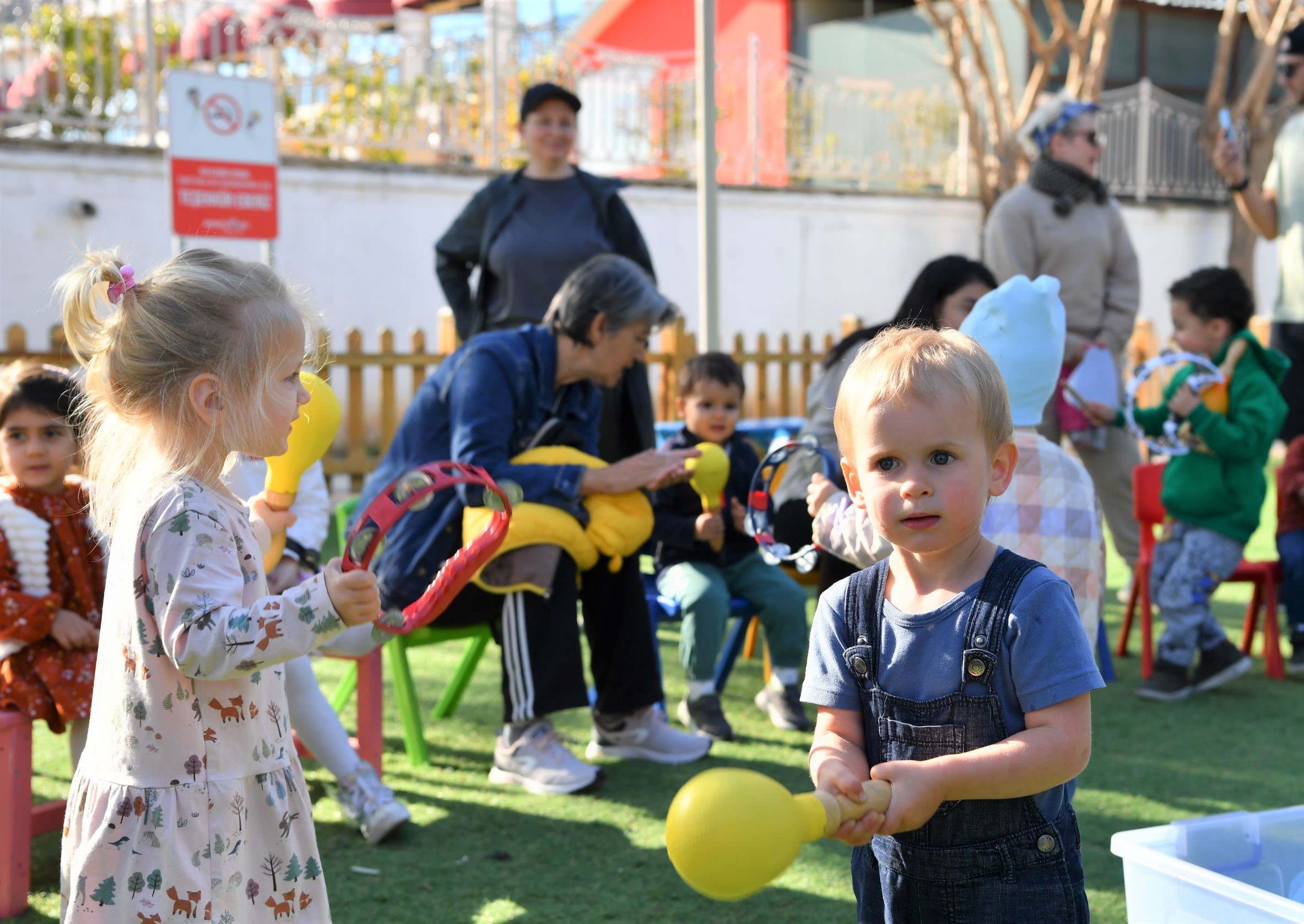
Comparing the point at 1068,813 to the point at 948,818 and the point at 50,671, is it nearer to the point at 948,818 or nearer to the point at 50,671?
the point at 948,818

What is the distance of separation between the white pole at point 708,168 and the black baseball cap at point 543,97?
2.10 feet

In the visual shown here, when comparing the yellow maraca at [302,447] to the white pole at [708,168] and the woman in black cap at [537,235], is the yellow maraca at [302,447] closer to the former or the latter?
the woman in black cap at [537,235]

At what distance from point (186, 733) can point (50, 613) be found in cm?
131

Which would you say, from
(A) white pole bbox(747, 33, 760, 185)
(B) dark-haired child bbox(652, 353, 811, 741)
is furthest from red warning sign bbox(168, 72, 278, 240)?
(A) white pole bbox(747, 33, 760, 185)

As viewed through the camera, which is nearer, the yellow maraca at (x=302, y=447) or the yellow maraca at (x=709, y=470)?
the yellow maraca at (x=302, y=447)

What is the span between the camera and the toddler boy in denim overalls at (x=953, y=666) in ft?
5.20

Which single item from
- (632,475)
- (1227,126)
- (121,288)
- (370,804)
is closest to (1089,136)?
(1227,126)

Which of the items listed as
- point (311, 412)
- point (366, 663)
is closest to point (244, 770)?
point (311, 412)

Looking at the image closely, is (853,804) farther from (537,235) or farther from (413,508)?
(537,235)

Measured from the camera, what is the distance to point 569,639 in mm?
3617

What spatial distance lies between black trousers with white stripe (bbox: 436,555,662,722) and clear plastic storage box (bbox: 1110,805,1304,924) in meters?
1.77

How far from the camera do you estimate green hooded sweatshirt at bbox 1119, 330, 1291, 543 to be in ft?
14.8

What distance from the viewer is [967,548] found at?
1692 millimetres

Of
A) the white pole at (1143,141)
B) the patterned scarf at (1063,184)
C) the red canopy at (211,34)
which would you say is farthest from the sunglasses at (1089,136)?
the white pole at (1143,141)
